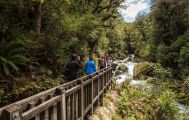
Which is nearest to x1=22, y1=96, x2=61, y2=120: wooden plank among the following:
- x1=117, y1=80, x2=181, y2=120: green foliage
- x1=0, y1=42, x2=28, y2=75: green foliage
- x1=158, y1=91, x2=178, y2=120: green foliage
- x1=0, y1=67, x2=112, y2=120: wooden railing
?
x1=0, y1=67, x2=112, y2=120: wooden railing

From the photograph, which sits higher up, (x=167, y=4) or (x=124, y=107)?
(x=167, y=4)

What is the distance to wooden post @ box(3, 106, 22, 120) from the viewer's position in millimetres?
3932

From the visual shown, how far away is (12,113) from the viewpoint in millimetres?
3977

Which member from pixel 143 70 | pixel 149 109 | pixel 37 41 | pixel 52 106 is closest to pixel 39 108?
pixel 52 106

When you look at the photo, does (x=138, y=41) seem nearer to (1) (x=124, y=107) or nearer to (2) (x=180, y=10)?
(2) (x=180, y=10)

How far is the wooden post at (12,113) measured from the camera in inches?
155

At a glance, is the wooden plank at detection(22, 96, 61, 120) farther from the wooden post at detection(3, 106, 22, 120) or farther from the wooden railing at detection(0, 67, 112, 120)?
the wooden post at detection(3, 106, 22, 120)

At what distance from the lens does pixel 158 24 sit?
5019cm

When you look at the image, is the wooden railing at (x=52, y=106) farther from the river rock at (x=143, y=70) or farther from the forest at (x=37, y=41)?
the river rock at (x=143, y=70)

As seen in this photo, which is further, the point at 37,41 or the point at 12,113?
the point at 37,41

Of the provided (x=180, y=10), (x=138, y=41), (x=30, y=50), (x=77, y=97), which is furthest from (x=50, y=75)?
(x=138, y=41)

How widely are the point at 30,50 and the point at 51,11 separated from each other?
8.99ft

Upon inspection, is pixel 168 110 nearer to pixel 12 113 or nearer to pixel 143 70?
pixel 12 113

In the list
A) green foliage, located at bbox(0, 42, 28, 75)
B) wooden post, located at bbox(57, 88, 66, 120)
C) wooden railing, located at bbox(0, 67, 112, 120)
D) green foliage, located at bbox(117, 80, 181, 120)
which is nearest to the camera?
wooden railing, located at bbox(0, 67, 112, 120)
